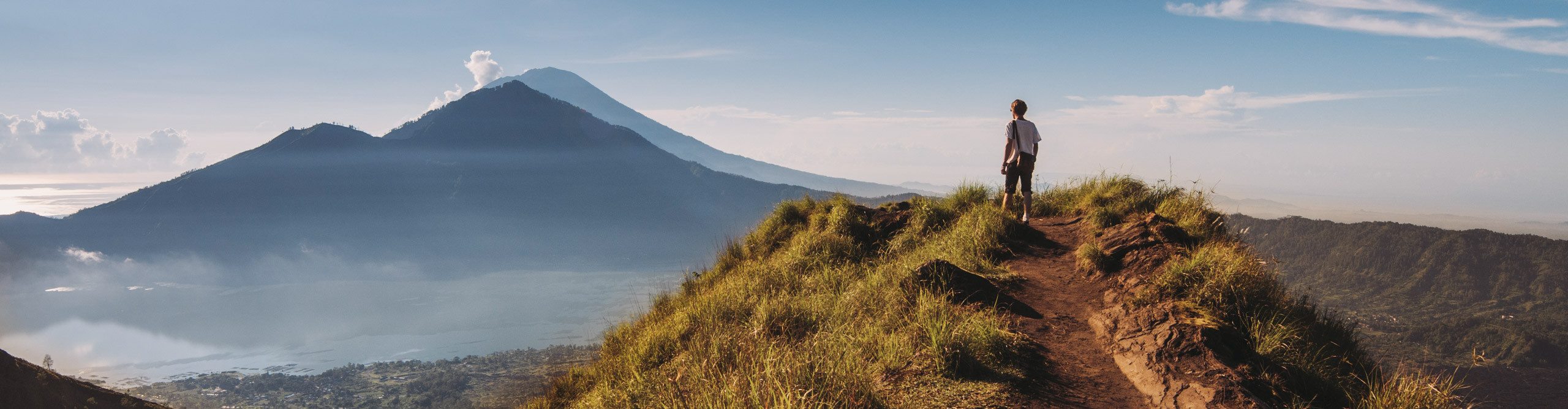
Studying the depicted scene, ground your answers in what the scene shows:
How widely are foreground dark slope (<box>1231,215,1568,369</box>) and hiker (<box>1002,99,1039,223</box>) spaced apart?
294ft

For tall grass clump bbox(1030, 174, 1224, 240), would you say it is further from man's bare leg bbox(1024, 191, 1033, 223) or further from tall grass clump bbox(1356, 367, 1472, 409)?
tall grass clump bbox(1356, 367, 1472, 409)

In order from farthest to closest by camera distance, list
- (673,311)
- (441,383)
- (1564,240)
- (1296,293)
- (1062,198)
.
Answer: (1564,240) → (441,383) → (1062,198) → (673,311) → (1296,293)

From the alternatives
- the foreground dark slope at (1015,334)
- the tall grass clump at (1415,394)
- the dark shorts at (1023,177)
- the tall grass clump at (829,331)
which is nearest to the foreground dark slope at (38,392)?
the tall grass clump at (829,331)

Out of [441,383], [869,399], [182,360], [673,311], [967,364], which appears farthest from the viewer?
[182,360]

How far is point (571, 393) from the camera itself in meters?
7.44

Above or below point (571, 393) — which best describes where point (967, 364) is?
above

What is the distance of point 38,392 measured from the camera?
4112cm

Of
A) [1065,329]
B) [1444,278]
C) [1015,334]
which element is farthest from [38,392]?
[1444,278]

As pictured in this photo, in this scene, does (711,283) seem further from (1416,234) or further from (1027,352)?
(1416,234)

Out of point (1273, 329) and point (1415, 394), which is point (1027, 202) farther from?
point (1415, 394)

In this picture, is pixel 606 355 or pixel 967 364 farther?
pixel 606 355

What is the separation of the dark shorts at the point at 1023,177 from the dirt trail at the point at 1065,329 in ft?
3.17

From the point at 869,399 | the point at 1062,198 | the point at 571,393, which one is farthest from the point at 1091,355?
the point at 1062,198

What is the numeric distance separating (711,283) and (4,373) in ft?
199
